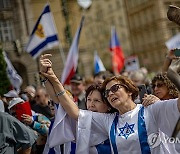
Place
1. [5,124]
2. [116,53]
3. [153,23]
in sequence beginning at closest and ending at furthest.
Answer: [5,124] → [116,53] → [153,23]

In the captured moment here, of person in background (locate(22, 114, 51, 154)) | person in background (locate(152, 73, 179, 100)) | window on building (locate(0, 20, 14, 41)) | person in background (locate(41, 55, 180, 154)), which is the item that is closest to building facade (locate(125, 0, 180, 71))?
window on building (locate(0, 20, 14, 41))

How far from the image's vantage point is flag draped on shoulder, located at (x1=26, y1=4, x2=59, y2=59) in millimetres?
10242

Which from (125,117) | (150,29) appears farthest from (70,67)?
(150,29)

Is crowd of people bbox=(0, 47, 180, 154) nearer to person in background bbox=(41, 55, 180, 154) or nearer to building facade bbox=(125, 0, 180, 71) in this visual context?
person in background bbox=(41, 55, 180, 154)

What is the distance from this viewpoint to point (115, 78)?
133 inches

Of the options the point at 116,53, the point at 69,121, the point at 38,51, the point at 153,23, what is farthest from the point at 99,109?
the point at 153,23

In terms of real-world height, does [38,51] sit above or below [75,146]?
above

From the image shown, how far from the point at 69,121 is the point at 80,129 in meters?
0.15

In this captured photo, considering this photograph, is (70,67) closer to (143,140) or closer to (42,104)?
(42,104)

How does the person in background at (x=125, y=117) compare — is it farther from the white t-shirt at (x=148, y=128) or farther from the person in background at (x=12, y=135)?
the person in background at (x=12, y=135)

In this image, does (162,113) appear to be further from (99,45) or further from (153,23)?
(99,45)

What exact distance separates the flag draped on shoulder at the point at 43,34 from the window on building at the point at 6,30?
1821 cm

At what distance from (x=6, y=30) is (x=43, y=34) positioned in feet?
61.6

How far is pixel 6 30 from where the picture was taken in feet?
93.0
